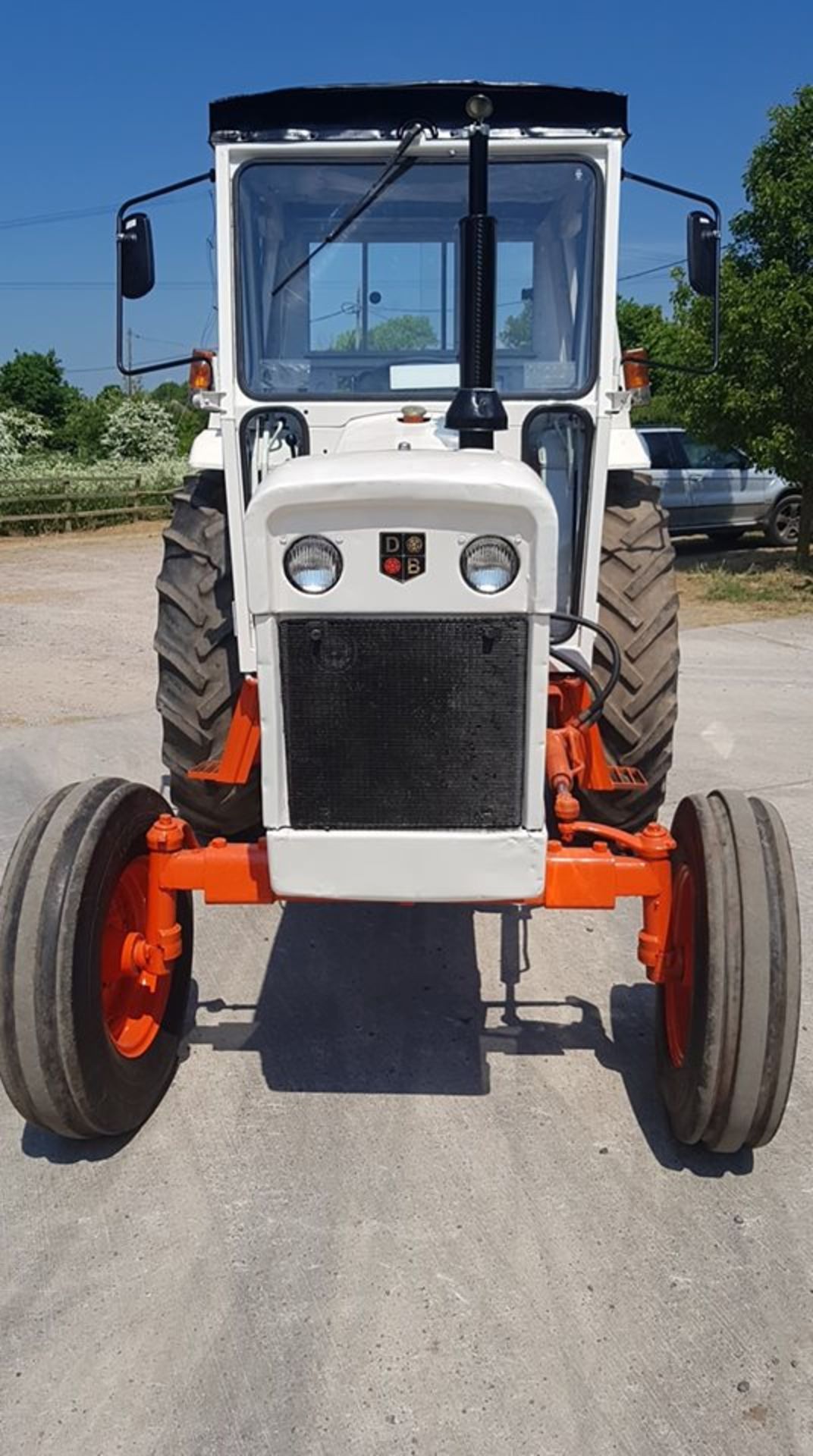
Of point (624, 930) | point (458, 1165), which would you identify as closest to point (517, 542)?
point (458, 1165)

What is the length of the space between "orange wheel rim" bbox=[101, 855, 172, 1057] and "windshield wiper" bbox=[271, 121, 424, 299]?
196 cm

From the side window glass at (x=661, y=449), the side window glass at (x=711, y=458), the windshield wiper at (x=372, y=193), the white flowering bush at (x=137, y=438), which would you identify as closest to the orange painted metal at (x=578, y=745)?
the windshield wiper at (x=372, y=193)

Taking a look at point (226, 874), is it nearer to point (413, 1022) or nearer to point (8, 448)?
point (413, 1022)

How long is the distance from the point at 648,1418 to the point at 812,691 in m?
6.64

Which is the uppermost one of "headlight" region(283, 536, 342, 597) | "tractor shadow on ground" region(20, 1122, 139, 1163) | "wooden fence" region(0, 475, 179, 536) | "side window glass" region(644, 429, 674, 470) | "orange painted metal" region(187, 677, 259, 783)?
"headlight" region(283, 536, 342, 597)

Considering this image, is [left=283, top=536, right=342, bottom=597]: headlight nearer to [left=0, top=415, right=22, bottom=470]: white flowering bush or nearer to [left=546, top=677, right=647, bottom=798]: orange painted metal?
[left=546, top=677, right=647, bottom=798]: orange painted metal

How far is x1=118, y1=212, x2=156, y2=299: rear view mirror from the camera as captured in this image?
3.97 meters

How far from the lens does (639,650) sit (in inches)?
168

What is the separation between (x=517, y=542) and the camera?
109 inches

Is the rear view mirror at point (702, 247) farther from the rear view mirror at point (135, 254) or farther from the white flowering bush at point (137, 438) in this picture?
the white flowering bush at point (137, 438)

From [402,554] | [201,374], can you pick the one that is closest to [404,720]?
[402,554]

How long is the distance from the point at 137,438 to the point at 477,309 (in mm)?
28872

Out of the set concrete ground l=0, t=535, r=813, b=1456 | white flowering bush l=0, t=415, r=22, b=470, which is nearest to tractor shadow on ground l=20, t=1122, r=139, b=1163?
concrete ground l=0, t=535, r=813, b=1456

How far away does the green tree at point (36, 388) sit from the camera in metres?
44.1
